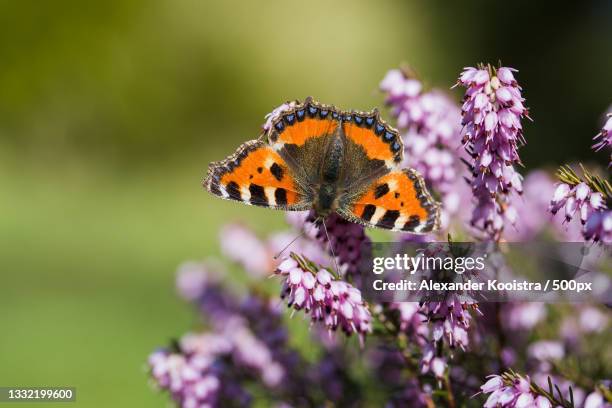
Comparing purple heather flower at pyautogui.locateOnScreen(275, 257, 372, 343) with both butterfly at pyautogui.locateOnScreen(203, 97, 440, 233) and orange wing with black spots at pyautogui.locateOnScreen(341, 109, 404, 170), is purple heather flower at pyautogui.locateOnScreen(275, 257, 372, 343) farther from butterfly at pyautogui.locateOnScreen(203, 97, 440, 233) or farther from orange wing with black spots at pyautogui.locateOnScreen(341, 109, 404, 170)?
orange wing with black spots at pyautogui.locateOnScreen(341, 109, 404, 170)

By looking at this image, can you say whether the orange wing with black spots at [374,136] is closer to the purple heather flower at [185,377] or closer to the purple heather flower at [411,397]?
the purple heather flower at [411,397]

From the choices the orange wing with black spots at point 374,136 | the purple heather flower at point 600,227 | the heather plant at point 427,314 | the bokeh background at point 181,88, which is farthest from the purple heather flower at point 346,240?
the bokeh background at point 181,88

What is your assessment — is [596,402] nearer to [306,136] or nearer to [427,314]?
[427,314]

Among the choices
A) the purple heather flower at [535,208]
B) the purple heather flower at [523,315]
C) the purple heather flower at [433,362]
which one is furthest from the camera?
the purple heather flower at [535,208]

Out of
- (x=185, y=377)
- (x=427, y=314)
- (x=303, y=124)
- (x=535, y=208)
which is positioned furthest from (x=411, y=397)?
(x=535, y=208)

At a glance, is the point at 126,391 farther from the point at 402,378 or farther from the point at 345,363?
the point at 402,378

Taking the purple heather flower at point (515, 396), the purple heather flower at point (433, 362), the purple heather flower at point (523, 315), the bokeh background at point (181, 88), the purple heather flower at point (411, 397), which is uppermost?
the bokeh background at point (181, 88)
